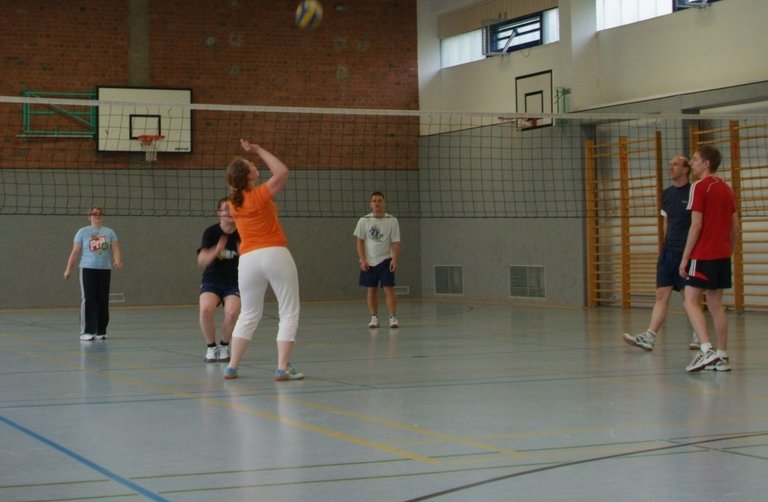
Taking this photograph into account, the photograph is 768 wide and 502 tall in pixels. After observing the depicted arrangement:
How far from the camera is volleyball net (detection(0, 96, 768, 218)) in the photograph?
18.2 meters

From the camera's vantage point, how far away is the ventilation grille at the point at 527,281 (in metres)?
19.8

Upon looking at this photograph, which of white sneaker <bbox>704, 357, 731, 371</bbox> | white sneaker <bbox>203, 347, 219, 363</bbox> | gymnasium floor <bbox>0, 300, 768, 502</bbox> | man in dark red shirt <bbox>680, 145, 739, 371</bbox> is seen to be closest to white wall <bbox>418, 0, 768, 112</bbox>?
gymnasium floor <bbox>0, 300, 768, 502</bbox>

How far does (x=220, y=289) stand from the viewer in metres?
9.20

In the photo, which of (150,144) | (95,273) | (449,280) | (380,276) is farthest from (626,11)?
(95,273)

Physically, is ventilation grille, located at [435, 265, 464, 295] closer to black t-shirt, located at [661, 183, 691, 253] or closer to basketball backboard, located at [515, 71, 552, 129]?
basketball backboard, located at [515, 71, 552, 129]

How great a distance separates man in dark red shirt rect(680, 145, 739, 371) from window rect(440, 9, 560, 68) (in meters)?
11.2

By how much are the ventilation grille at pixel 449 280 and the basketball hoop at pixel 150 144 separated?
6.17m

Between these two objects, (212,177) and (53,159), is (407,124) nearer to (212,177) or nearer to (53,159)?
(212,177)

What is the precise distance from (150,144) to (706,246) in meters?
13.7

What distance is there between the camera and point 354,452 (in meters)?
4.98

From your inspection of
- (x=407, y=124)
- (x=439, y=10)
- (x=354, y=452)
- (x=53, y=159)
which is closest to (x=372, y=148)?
(x=407, y=124)

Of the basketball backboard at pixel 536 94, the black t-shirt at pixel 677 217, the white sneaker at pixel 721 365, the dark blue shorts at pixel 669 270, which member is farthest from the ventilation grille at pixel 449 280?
the white sneaker at pixel 721 365

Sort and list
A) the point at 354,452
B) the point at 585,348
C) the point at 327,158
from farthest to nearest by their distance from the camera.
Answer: the point at 327,158 < the point at 585,348 < the point at 354,452

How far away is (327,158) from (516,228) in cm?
400
